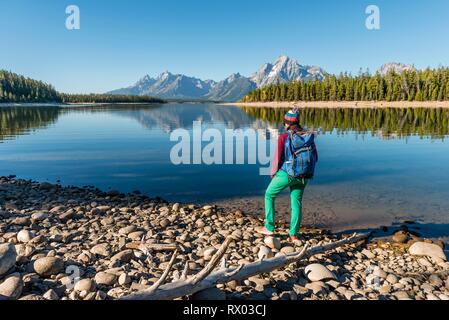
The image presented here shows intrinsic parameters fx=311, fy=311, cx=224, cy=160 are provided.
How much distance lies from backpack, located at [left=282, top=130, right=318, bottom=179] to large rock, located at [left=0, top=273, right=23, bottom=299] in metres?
6.40

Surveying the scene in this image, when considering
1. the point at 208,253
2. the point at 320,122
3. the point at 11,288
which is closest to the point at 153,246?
the point at 208,253

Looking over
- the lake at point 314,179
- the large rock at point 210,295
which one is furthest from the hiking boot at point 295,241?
the large rock at point 210,295

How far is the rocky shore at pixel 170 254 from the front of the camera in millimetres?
6097

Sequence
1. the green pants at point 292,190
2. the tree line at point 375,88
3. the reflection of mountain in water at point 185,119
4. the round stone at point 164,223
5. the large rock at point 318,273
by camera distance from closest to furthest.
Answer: the large rock at point 318,273
the green pants at point 292,190
the round stone at point 164,223
the reflection of mountain in water at point 185,119
the tree line at point 375,88

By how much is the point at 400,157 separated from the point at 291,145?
776 inches

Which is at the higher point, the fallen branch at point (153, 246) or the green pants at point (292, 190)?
the green pants at point (292, 190)

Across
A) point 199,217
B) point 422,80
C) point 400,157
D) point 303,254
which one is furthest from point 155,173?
point 422,80

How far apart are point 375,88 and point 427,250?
160647 millimetres

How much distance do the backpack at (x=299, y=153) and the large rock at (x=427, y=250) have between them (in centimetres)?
367

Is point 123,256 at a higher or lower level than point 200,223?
higher

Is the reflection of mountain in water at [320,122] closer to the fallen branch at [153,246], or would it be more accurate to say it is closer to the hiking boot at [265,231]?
the hiking boot at [265,231]

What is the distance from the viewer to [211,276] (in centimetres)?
566

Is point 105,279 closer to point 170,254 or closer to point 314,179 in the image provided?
point 170,254

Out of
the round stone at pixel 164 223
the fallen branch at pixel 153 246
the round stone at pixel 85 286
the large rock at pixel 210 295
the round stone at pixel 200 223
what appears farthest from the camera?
the round stone at pixel 200 223
